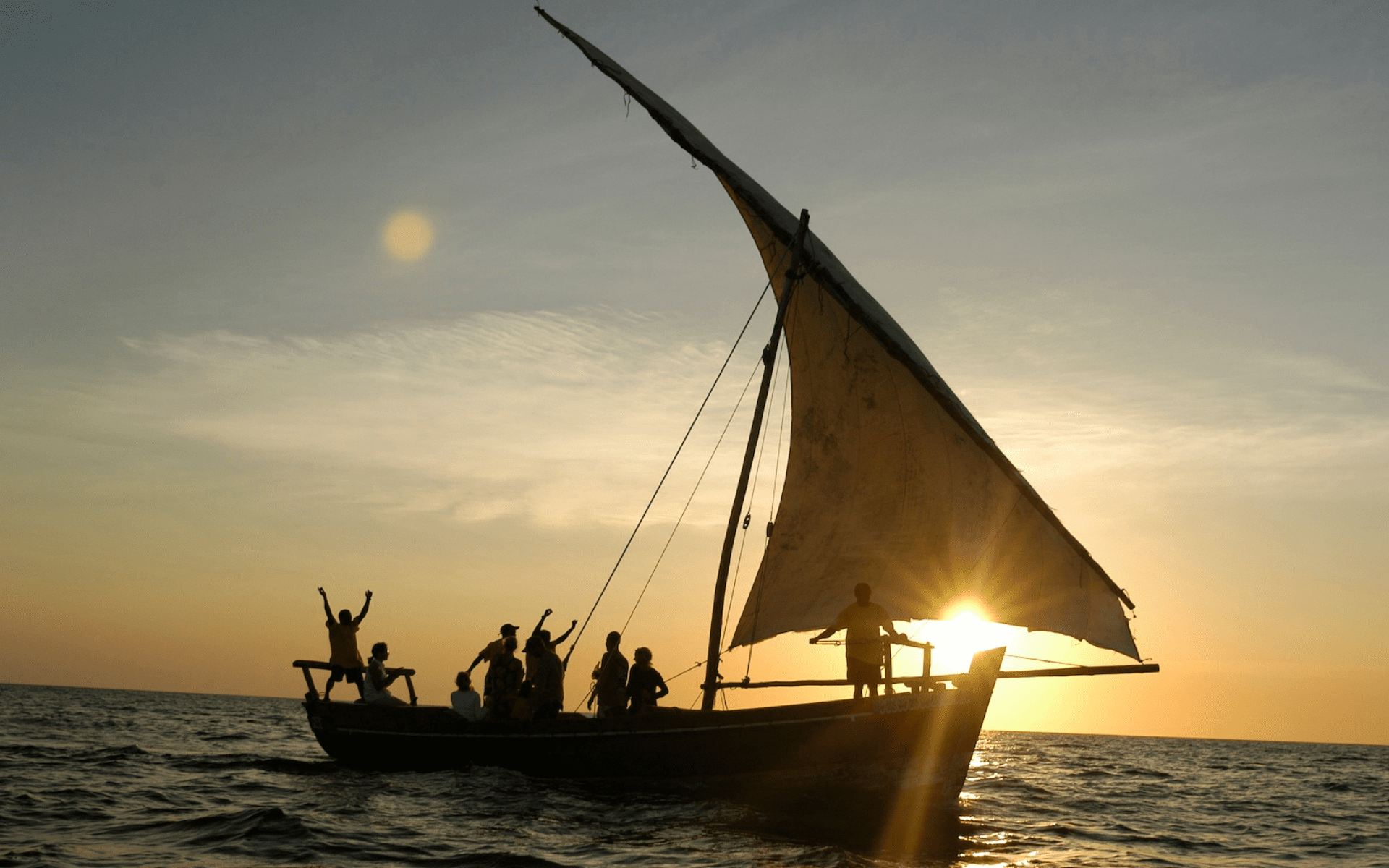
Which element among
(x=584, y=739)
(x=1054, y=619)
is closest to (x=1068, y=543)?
(x=1054, y=619)

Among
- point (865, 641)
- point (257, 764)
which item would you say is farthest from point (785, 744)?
point (257, 764)

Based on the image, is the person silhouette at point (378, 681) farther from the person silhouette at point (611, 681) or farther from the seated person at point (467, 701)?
the person silhouette at point (611, 681)

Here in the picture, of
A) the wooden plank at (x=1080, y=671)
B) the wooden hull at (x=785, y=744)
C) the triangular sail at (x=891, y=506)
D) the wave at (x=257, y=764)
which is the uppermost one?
the triangular sail at (x=891, y=506)

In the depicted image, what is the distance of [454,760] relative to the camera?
18938 mm

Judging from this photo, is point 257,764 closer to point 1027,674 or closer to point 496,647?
point 496,647

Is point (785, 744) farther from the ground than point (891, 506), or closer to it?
closer to it

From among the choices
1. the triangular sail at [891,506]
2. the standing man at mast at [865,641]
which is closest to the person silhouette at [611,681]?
the triangular sail at [891,506]

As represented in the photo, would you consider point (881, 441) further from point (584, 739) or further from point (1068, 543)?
point (584, 739)

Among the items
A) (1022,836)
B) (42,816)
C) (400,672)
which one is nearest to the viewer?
(42,816)

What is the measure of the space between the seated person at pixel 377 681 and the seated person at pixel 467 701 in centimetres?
148

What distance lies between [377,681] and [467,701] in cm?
203

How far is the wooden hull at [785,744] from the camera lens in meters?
Answer: 14.8

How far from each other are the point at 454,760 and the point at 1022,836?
9.79 metres

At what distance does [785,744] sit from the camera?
15.1 metres
